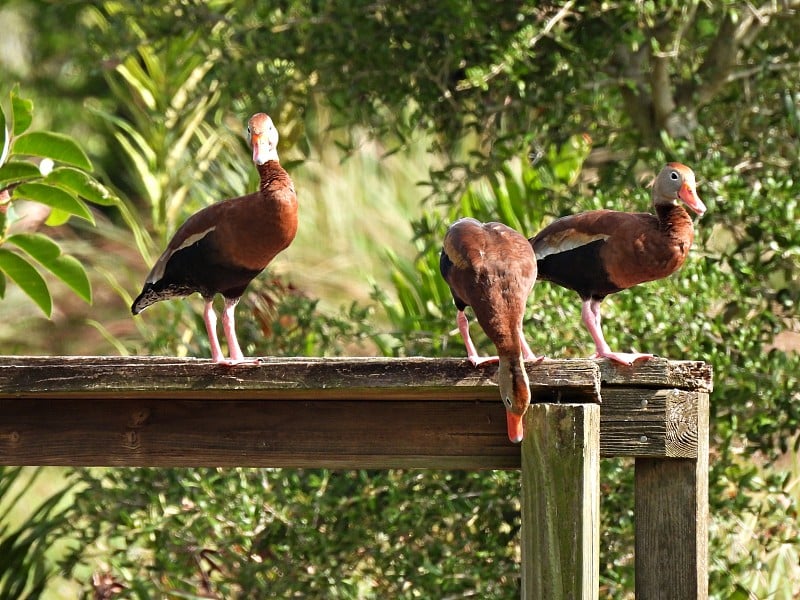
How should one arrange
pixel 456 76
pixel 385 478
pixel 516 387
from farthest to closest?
1. pixel 456 76
2. pixel 385 478
3. pixel 516 387

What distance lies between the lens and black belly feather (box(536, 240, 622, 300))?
9.29 ft

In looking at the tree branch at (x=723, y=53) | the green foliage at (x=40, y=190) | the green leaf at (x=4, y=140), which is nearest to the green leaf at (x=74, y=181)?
the green foliage at (x=40, y=190)

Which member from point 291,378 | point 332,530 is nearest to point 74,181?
point 291,378


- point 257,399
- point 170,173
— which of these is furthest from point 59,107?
Result: point 257,399

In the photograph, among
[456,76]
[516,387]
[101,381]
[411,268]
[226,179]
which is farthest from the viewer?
[226,179]

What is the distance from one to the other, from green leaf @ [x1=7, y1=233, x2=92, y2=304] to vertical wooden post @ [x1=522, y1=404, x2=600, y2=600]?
4.36 ft

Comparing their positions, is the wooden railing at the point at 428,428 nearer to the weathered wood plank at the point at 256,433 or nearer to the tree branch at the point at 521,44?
the weathered wood plank at the point at 256,433

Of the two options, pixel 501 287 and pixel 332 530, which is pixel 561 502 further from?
pixel 332 530

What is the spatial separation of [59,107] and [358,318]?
8.64 m

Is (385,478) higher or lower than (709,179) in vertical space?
lower

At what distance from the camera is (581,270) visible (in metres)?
2.86

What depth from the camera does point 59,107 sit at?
1252cm

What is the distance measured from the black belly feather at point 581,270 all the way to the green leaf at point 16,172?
4.22 feet

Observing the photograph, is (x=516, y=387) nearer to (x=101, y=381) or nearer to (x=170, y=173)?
(x=101, y=381)
